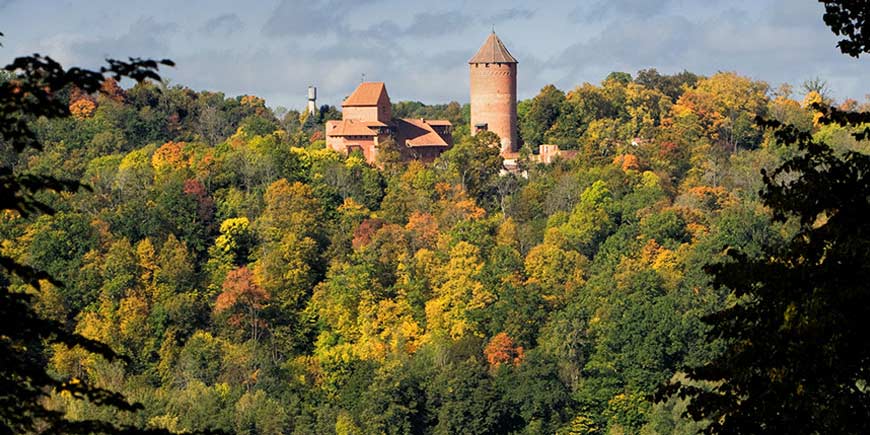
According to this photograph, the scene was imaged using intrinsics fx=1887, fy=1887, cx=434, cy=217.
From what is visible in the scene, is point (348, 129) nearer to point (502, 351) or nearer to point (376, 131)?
point (376, 131)

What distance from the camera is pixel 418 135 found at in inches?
2982

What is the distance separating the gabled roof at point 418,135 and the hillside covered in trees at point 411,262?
9.54 ft

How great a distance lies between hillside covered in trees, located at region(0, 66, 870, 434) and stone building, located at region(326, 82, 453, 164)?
3.88 feet

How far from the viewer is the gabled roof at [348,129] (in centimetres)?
7315

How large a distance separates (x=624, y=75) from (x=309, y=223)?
68.3 feet

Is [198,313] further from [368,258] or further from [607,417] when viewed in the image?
[607,417]

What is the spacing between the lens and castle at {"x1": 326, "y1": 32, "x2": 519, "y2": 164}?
73.4 meters

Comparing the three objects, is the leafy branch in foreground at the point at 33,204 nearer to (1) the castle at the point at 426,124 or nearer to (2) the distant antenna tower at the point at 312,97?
(1) the castle at the point at 426,124

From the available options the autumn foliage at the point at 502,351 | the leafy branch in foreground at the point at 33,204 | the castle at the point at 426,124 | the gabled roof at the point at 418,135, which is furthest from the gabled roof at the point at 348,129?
the leafy branch in foreground at the point at 33,204

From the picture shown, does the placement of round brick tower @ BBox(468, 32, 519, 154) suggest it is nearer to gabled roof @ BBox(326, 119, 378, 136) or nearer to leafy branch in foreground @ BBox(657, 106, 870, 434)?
gabled roof @ BBox(326, 119, 378, 136)

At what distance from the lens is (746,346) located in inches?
574

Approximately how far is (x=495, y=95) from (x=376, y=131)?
5.29 metres

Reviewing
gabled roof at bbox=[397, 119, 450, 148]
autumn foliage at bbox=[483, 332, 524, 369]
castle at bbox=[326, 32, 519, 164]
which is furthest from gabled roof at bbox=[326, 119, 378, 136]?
autumn foliage at bbox=[483, 332, 524, 369]

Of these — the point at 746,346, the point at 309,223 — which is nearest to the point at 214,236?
the point at 309,223
